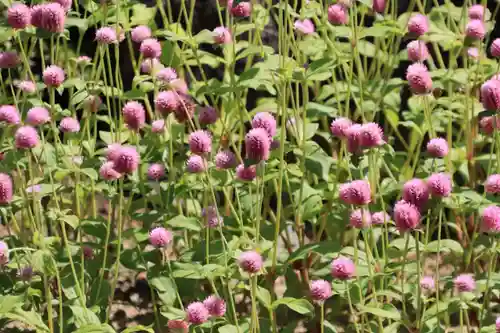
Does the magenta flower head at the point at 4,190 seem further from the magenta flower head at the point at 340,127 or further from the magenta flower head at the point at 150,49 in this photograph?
the magenta flower head at the point at 340,127

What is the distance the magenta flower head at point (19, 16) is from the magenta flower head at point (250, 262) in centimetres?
76

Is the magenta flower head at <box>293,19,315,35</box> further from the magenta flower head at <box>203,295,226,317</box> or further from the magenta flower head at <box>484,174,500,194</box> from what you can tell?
the magenta flower head at <box>203,295,226,317</box>

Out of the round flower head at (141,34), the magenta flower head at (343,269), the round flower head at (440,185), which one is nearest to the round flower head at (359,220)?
the magenta flower head at (343,269)

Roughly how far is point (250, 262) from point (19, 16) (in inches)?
31.8

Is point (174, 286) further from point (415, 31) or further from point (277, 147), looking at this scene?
point (415, 31)

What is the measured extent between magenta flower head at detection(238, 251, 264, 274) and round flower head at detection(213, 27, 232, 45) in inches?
26.0

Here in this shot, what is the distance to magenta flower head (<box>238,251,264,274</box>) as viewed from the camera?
6.86 ft

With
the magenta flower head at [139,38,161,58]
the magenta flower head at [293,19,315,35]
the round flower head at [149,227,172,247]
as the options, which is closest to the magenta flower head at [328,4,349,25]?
the magenta flower head at [293,19,315,35]

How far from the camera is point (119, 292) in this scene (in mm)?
3031

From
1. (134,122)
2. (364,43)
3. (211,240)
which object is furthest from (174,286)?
(364,43)

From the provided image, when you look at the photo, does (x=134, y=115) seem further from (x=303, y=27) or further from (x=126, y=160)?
(x=303, y=27)

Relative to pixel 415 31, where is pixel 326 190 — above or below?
below

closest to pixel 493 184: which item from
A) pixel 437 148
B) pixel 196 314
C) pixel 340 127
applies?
pixel 437 148

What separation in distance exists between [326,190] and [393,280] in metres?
0.30
